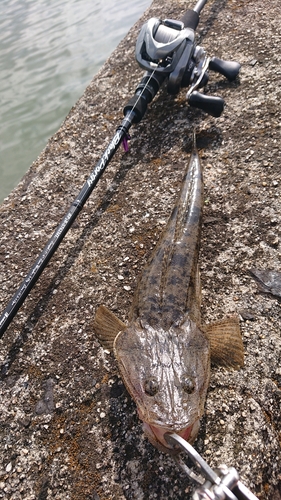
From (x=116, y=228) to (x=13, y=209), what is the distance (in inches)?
45.8

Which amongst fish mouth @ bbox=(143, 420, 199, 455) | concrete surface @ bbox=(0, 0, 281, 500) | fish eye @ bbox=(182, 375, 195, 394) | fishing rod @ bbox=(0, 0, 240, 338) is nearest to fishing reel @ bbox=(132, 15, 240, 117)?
fishing rod @ bbox=(0, 0, 240, 338)

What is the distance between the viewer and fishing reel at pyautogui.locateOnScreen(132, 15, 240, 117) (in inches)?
146

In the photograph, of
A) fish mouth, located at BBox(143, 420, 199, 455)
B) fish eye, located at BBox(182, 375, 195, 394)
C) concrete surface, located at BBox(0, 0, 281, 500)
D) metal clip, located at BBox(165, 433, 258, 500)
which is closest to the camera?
metal clip, located at BBox(165, 433, 258, 500)

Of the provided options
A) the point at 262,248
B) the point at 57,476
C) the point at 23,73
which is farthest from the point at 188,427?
the point at 23,73

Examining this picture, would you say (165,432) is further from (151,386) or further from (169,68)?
(169,68)

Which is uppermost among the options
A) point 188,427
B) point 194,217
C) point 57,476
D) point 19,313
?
point 194,217

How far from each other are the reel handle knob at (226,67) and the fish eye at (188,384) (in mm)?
3442

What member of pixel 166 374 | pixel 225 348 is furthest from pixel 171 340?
pixel 225 348

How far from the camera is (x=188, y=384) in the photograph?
6.25 ft

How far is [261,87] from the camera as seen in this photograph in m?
4.02

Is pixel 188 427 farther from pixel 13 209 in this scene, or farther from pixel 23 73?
pixel 23 73

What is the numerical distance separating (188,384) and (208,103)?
2.81 meters

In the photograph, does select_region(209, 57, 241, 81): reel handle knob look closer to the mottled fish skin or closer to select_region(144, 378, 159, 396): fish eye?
the mottled fish skin

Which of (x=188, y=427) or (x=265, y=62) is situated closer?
(x=188, y=427)
